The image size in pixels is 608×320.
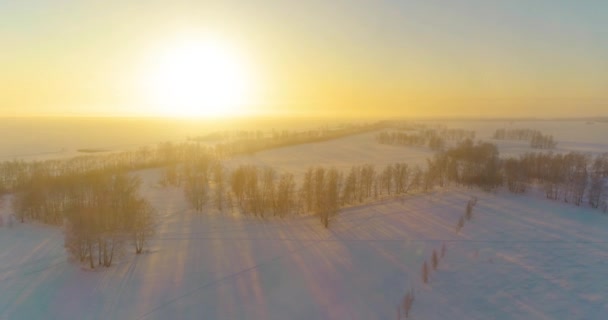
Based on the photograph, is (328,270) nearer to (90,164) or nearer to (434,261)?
(434,261)

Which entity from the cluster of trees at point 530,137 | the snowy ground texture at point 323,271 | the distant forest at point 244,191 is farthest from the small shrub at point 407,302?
the cluster of trees at point 530,137

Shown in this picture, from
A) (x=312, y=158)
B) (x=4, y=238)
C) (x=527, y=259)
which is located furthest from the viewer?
(x=312, y=158)

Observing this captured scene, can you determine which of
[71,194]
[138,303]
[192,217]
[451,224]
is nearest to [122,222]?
[138,303]

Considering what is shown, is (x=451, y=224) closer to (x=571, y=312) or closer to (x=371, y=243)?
(x=371, y=243)

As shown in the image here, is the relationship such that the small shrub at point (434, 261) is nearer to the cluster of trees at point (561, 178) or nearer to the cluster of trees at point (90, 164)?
the cluster of trees at point (561, 178)

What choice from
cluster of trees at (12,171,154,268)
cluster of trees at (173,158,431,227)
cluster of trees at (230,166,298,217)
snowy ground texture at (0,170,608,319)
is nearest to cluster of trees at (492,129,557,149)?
cluster of trees at (173,158,431,227)

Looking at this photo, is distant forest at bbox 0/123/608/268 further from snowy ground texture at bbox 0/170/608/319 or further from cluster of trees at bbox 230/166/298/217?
snowy ground texture at bbox 0/170/608/319
